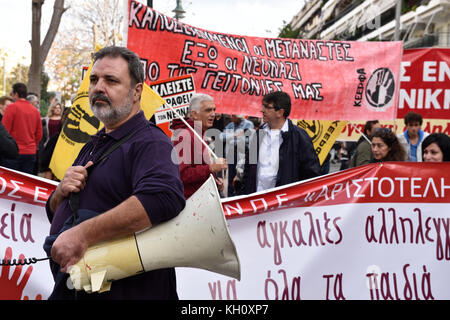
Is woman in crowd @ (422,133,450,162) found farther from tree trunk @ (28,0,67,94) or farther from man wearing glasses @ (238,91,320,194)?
tree trunk @ (28,0,67,94)

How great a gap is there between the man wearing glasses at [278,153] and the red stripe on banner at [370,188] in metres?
0.87

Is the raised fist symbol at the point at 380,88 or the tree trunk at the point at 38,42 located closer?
the raised fist symbol at the point at 380,88

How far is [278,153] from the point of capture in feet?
16.6

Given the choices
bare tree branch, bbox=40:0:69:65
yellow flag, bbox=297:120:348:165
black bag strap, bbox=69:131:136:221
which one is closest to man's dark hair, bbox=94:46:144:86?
black bag strap, bbox=69:131:136:221

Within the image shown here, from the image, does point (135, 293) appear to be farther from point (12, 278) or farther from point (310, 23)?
point (310, 23)

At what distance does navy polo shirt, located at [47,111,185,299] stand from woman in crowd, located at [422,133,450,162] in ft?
9.83

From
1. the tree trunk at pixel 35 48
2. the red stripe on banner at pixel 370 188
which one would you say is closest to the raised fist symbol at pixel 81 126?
the red stripe on banner at pixel 370 188

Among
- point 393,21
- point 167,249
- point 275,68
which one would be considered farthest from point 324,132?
point 393,21

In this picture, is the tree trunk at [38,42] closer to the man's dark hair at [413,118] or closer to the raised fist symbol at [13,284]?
the man's dark hair at [413,118]

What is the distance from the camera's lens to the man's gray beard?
6.90ft

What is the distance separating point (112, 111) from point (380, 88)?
4.99m

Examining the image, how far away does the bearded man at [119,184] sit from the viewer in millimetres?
1866

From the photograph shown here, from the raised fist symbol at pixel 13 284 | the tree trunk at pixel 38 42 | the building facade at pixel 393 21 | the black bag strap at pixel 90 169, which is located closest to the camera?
the black bag strap at pixel 90 169

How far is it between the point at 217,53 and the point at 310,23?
3126 inches
